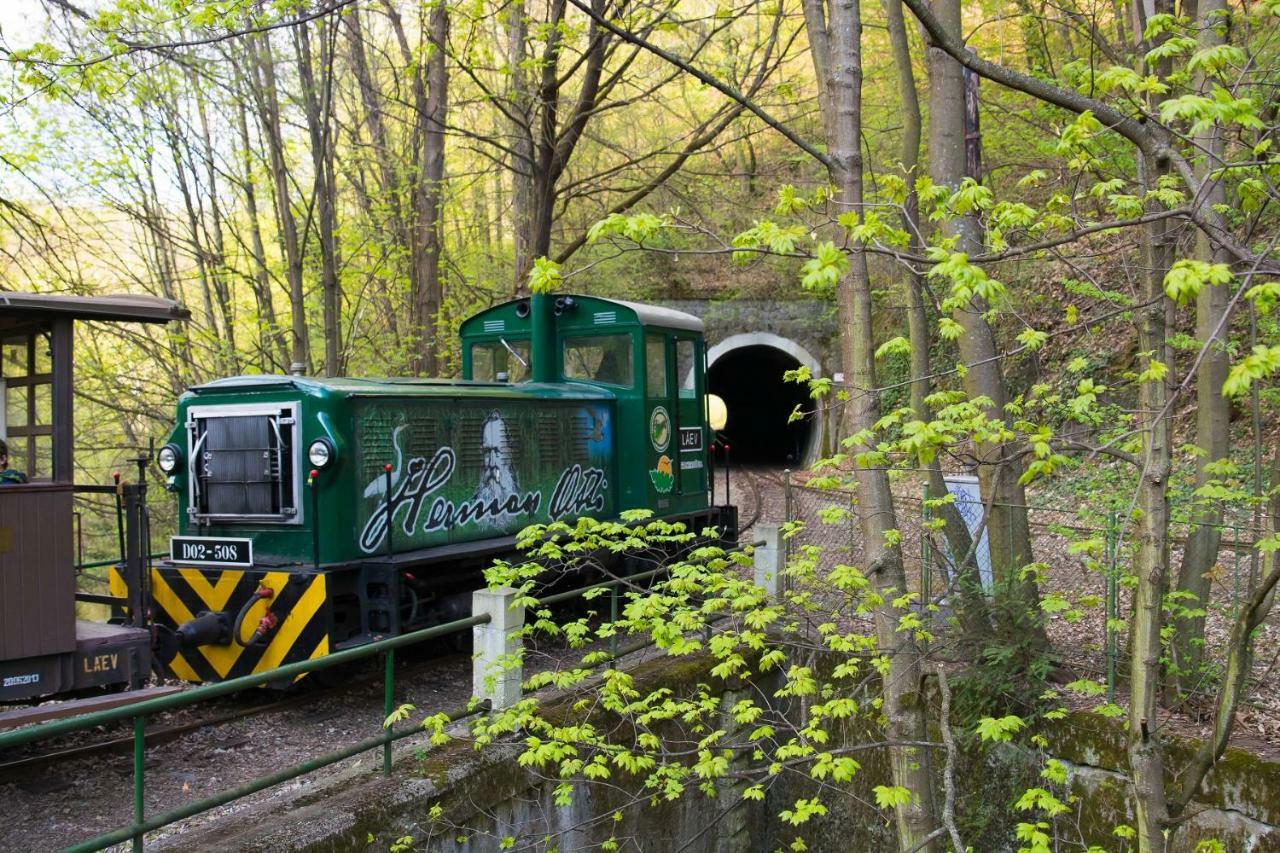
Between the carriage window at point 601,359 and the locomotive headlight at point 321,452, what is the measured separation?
135 inches

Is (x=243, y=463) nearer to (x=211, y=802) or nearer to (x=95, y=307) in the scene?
(x=95, y=307)

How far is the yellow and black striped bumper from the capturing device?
6891mm

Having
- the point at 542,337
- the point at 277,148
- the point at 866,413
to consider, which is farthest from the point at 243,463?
the point at 277,148

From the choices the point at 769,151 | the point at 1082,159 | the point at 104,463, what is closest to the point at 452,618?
the point at 1082,159

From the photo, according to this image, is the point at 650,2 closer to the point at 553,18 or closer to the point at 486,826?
the point at 553,18

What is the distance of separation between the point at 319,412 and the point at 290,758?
2.41 meters

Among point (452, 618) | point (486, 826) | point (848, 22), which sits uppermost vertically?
point (848, 22)

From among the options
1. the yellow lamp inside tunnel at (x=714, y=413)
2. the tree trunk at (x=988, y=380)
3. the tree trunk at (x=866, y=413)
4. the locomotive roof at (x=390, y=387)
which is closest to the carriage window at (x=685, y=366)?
the yellow lamp inside tunnel at (x=714, y=413)

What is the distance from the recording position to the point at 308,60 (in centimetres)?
1264

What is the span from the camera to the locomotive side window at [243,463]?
743 centimetres

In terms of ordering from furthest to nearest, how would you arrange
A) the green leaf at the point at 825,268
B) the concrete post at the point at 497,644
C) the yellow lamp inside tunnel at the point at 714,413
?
the yellow lamp inside tunnel at the point at 714,413, the concrete post at the point at 497,644, the green leaf at the point at 825,268

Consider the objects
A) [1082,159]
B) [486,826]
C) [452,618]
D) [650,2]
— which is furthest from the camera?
[650,2]

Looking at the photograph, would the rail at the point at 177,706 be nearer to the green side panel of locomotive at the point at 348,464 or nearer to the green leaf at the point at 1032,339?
the green side panel of locomotive at the point at 348,464
